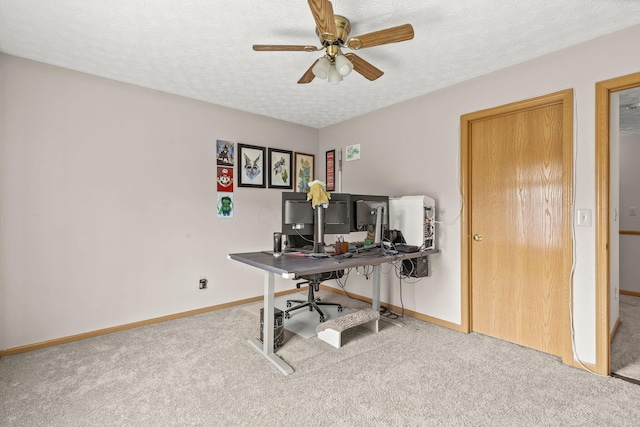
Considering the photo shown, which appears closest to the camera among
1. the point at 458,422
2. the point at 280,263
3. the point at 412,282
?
the point at 458,422

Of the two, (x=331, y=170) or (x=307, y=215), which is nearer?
(x=307, y=215)

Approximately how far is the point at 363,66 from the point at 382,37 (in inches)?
14.2

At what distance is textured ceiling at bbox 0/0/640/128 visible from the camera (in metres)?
1.88

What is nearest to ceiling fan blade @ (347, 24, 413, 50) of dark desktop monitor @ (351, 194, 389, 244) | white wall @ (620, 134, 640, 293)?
dark desktop monitor @ (351, 194, 389, 244)

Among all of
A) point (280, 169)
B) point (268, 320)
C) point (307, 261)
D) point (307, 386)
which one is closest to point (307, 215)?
point (307, 261)

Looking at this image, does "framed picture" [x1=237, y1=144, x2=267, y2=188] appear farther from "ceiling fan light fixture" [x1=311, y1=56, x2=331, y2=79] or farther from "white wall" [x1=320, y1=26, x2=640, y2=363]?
"ceiling fan light fixture" [x1=311, y1=56, x2=331, y2=79]

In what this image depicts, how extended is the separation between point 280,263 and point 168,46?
1.85m

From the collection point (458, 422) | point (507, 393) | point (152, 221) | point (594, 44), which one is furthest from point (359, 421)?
point (594, 44)

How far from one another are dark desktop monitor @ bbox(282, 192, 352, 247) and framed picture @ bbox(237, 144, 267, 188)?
1277 mm

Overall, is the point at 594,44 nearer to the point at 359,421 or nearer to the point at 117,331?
the point at 359,421

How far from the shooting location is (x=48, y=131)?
104 inches

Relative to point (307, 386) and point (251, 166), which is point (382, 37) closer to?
point (307, 386)

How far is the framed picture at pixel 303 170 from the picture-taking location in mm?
4414

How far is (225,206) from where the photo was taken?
146 inches
